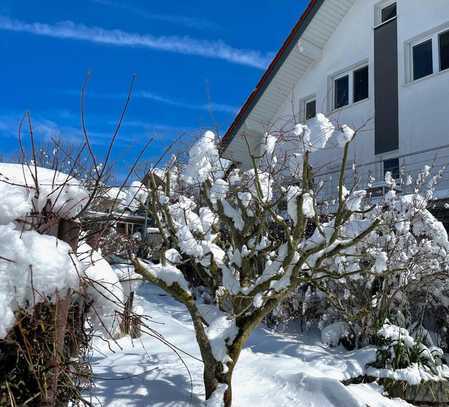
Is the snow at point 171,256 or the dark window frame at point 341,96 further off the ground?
the dark window frame at point 341,96

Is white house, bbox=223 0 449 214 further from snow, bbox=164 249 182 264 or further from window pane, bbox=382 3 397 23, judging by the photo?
snow, bbox=164 249 182 264

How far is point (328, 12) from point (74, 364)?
1435 cm

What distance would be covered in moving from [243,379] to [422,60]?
35.1 feet

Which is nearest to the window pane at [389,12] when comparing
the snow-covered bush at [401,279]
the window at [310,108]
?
the window at [310,108]

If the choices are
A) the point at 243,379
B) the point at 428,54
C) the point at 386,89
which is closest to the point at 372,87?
the point at 386,89

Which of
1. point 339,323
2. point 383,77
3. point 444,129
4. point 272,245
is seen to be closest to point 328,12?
point 383,77

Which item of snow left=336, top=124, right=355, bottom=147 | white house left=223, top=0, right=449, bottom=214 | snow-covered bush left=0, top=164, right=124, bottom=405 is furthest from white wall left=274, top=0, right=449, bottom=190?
snow-covered bush left=0, top=164, right=124, bottom=405

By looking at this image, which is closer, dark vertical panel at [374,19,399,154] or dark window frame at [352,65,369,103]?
dark vertical panel at [374,19,399,154]

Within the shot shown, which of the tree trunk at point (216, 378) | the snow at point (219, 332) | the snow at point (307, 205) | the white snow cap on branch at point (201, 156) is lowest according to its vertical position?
the tree trunk at point (216, 378)

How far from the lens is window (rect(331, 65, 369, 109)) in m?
14.0

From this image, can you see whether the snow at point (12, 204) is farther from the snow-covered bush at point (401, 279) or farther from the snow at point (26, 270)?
the snow-covered bush at point (401, 279)

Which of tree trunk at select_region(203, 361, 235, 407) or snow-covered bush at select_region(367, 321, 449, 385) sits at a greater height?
tree trunk at select_region(203, 361, 235, 407)

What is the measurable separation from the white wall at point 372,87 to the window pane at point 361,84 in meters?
0.33

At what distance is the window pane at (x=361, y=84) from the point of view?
45.6 feet
